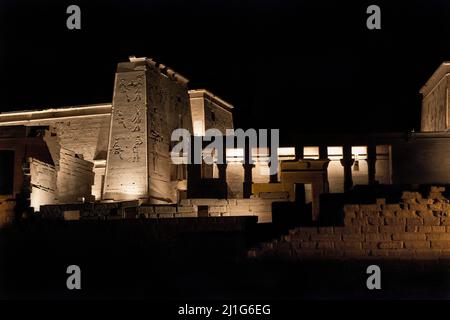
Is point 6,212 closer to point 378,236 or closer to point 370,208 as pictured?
point 370,208

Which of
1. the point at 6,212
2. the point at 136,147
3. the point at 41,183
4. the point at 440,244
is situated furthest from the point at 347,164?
the point at 6,212

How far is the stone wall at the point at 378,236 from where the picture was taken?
2062cm

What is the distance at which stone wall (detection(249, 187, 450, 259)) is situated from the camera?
67.7 ft

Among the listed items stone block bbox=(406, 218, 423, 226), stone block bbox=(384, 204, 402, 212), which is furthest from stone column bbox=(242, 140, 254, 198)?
stone block bbox=(406, 218, 423, 226)

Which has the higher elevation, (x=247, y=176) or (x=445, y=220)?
(x=247, y=176)

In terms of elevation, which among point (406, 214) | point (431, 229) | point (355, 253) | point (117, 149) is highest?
point (117, 149)

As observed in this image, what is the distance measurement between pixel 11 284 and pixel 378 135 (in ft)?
64.2

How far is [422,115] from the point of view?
1599 inches

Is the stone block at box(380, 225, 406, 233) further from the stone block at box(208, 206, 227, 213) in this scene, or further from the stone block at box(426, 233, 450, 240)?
the stone block at box(208, 206, 227, 213)

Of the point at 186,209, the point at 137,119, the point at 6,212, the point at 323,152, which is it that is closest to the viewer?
the point at 6,212

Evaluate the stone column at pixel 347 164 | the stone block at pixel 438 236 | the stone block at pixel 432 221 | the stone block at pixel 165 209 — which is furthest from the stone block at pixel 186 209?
the stone block at pixel 438 236

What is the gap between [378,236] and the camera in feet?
68.1

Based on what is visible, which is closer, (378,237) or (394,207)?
(378,237)

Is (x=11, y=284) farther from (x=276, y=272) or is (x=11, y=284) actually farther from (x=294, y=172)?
(x=294, y=172)
